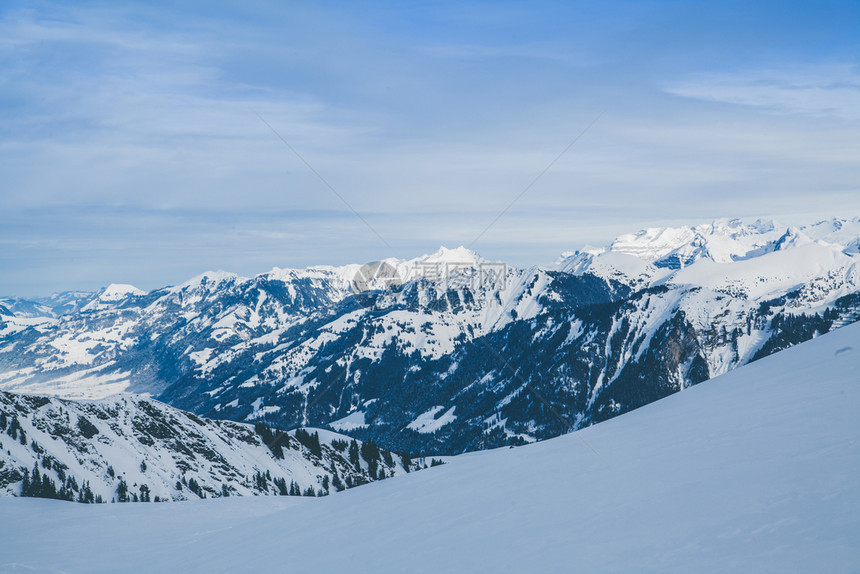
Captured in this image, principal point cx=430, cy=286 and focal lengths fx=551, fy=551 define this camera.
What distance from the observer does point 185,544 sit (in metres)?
32.1

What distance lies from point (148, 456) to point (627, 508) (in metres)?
133

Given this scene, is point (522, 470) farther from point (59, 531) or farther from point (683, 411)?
point (59, 531)

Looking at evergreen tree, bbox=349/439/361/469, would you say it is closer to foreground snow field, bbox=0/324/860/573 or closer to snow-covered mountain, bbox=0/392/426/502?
snow-covered mountain, bbox=0/392/426/502

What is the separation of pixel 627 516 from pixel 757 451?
5.60 metres

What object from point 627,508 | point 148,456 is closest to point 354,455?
point 148,456

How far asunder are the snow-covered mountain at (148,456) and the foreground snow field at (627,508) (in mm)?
74235

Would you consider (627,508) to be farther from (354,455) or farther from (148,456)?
(354,455)

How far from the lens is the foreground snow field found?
1385 centimetres

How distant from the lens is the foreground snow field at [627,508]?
13.9 meters

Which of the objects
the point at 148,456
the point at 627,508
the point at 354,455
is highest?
the point at 627,508

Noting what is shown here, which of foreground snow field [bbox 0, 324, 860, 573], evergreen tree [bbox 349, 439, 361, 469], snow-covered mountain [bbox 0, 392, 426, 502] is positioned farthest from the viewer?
evergreen tree [bbox 349, 439, 361, 469]

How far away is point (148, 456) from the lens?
12606 centimetres

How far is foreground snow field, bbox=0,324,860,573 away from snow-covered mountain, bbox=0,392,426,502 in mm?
74235

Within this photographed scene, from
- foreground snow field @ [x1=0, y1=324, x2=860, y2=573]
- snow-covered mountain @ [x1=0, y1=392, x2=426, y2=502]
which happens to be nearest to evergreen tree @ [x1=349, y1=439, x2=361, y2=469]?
snow-covered mountain @ [x1=0, y1=392, x2=426, y2=502]
